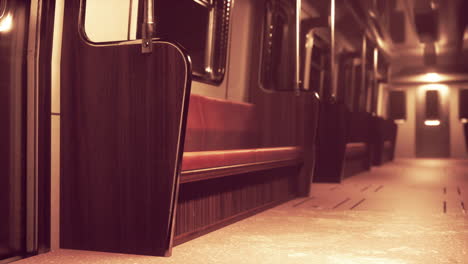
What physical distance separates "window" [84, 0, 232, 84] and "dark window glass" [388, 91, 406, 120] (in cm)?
1064

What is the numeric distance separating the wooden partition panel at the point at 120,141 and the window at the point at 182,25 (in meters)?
0.23

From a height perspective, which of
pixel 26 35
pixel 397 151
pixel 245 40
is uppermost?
pixel 245 40

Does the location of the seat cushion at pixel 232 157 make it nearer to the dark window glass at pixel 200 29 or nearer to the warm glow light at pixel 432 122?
the dark window glass at pixel 200 29

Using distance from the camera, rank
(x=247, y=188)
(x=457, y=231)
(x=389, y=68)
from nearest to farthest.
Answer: (x=457, y=231) → (x=247, y=188) → (x=389, y=68)

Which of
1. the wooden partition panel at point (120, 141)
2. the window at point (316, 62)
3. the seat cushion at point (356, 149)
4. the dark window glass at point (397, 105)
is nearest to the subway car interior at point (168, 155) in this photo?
the wooden partition panel at point (120, 141)

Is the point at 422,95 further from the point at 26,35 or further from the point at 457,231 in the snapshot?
the point at 26,35

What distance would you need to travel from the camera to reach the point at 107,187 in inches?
97.2

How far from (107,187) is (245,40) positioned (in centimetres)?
266

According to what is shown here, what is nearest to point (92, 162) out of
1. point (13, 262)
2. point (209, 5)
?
point (13, 262)

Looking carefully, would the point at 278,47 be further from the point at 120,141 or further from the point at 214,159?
the point at 120,141

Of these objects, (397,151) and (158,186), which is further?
(397,151)

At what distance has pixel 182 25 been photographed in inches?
146

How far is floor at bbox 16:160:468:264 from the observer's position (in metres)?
2.34

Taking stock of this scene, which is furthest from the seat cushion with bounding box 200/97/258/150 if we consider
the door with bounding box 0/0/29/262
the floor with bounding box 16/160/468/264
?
the door with bounding box 0/0/29/262
